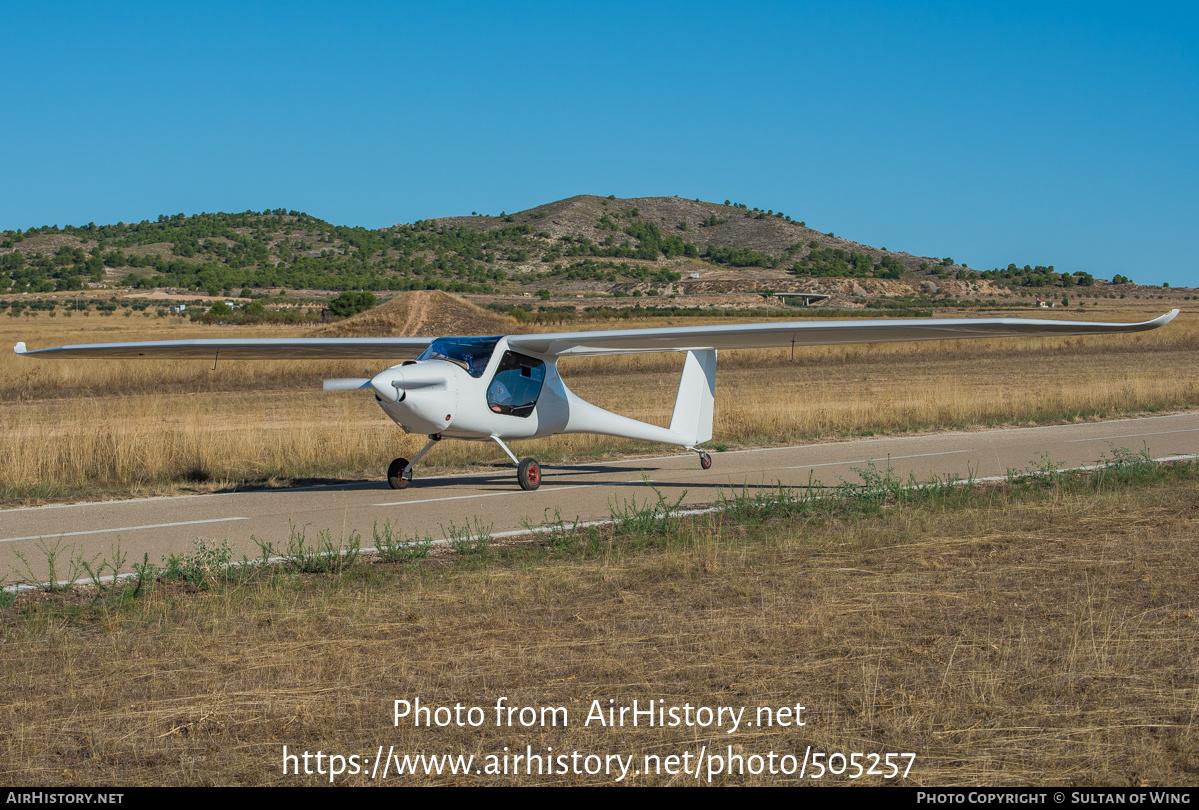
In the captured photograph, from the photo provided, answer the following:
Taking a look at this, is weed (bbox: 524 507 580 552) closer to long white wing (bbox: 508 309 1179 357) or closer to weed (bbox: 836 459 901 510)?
weed (bbox: 836 459 901 510)

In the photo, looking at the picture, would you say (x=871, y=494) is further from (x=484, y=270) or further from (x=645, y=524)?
(x=484, y=270)

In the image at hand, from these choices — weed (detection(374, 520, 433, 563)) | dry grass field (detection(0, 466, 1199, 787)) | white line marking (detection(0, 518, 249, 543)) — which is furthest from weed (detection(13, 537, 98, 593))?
weed (detection(374, 520, 433, 563))

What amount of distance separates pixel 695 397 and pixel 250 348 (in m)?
6.89

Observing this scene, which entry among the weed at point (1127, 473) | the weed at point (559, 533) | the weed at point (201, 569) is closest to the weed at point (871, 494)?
the weed at point (1127, 473)

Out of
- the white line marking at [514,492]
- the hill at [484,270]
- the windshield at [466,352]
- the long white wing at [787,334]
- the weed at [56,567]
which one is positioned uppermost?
the hill at [484,270]

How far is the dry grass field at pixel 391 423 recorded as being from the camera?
51.1ft

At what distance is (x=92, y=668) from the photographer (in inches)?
219

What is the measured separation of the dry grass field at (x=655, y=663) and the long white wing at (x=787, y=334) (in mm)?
4266

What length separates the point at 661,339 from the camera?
14.7 metres

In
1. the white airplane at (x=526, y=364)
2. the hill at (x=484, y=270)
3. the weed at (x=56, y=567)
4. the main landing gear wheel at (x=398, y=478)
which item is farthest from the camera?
the hill at (x=484, y=270)

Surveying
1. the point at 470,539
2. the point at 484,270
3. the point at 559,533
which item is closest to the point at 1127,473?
the point at 559,533

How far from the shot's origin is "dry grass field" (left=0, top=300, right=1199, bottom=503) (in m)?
15.6

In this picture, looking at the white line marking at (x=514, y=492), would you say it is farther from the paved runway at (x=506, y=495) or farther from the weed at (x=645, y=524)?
the weed at (x=645, y=524)

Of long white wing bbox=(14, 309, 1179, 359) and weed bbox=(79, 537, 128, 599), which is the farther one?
long white wing bbox=(14, 309, 1179, 359)
